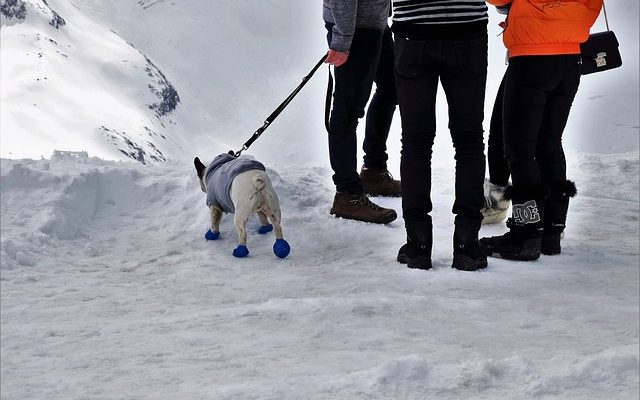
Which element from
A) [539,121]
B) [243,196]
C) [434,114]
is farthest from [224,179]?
[539,121]

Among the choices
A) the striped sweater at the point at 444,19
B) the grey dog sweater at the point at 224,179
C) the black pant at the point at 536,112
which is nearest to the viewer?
the striped sweater at the point at 444,19

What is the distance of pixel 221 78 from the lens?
297 feet

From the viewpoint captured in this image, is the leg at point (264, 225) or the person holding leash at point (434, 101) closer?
the person holding leash at point (434, 101)

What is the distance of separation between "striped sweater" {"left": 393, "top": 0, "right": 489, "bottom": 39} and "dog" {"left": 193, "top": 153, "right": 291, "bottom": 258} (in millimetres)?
1453

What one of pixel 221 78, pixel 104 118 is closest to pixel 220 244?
pixel 104 118

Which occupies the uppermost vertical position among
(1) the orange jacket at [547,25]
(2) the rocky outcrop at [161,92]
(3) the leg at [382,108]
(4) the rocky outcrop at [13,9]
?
(4) the rocky outcrop at [13,9]

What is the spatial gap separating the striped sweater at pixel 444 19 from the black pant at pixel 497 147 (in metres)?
0.73

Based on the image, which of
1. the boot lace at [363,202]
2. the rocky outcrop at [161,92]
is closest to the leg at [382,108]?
the boot lace at [363,202]

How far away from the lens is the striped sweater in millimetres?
3871

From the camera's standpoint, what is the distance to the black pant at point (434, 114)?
3914 mm

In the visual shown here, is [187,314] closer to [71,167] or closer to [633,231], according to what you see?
[71,167]

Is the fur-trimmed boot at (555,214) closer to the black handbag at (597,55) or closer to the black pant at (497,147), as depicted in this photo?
the black pant at (497,147)

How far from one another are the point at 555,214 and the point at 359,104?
1573 millimetres

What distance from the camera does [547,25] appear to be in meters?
4.02
